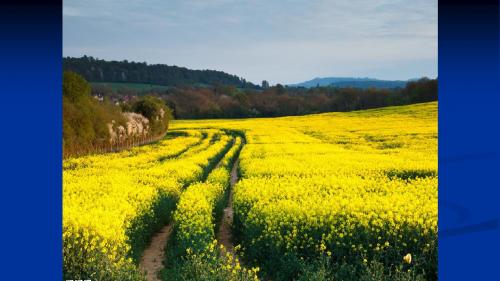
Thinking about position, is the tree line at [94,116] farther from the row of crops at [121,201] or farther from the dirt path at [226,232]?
the dirt path at [226,232]

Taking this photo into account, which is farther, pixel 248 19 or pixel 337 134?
pixel 337 134

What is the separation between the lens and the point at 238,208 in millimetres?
7645

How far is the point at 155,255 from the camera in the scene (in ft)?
22.3

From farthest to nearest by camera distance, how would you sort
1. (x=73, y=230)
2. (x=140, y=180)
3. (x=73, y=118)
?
(x=140, y=180)
(x=73, y=118)
(x=73, y=230)

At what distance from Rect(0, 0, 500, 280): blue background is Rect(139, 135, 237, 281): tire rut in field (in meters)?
1.68

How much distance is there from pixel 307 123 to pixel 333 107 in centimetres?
174

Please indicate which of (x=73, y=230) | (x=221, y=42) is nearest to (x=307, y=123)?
(x=221, y=42)
